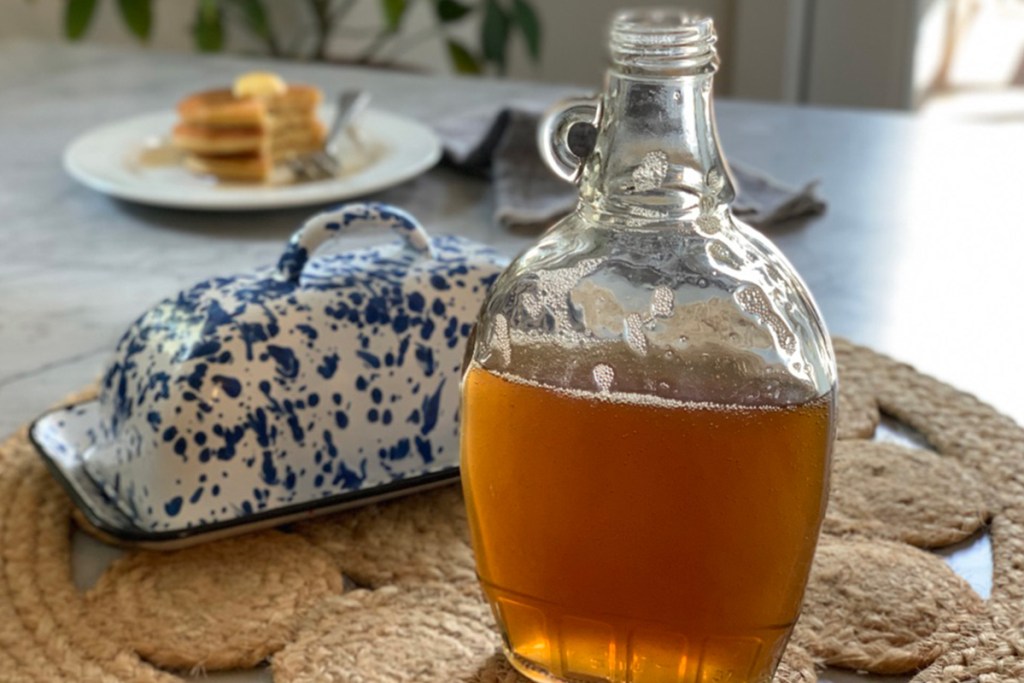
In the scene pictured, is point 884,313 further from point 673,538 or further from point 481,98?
point 481,98

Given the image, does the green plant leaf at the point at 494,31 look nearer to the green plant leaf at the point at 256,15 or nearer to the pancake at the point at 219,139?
the green plant leaf at the point at 256,15

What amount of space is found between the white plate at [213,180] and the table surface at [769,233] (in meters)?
0.03

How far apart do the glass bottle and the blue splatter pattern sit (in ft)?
0.53

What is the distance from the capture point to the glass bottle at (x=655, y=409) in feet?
1.67

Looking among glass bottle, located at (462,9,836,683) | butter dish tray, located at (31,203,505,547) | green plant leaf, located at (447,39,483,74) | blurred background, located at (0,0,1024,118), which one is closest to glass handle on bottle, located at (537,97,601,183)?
glass bottle, located at (462,9,836,683)

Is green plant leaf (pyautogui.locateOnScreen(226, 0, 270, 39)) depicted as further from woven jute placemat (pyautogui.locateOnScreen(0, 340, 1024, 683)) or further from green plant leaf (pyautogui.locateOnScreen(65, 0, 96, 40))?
woven jute placemat (pyautogui.locateOnScreen(0, 340, 1024, 683))

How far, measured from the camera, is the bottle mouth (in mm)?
500

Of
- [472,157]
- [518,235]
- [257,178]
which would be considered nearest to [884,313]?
[518,235]

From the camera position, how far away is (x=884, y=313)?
99 centimetres

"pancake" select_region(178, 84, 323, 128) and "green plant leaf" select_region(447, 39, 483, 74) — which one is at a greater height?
"pancake" select_region(178, 84, 323, 128)

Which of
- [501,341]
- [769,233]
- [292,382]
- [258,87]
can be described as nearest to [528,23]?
[258,87]

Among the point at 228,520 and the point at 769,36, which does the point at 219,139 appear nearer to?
the point at 228,520

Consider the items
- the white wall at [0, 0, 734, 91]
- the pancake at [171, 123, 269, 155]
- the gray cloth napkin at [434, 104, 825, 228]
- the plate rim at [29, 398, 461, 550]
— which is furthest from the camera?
the white wall at [0, 0, 734, 91]

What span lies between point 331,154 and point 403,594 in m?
0.79
